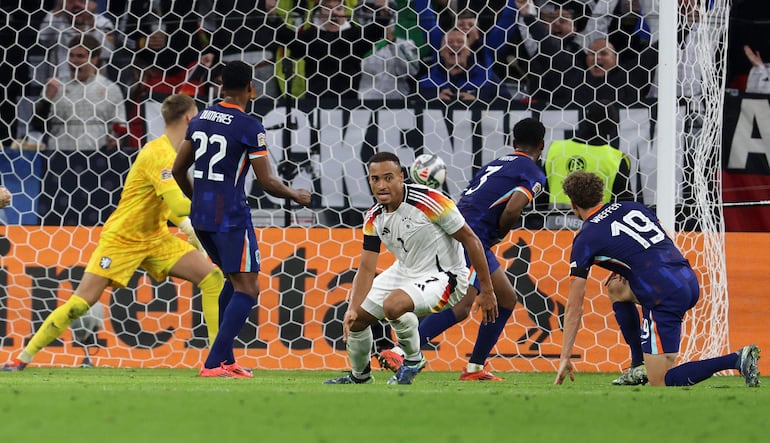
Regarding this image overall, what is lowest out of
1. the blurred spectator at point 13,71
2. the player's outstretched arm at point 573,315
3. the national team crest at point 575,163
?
the player's outstretched arm at point 573,315

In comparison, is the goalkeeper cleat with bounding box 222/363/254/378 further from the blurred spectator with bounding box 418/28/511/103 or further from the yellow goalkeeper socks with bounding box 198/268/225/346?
the blurred spectator with bounding box 418/28/511/103

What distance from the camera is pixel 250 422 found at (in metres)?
4.26

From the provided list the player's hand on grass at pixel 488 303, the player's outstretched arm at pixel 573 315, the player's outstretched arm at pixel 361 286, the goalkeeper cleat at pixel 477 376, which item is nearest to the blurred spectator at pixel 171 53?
the goalkeeper cleat at pixel 477 376

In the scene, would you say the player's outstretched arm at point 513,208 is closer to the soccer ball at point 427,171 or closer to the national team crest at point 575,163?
the soccer ball at point 427,171

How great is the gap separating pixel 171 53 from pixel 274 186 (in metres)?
3.64

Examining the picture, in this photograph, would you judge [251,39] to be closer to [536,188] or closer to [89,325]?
[89,325]

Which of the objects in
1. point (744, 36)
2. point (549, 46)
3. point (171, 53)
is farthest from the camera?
point (744, 36)

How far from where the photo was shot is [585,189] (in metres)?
7.00

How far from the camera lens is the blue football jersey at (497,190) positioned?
311 inches

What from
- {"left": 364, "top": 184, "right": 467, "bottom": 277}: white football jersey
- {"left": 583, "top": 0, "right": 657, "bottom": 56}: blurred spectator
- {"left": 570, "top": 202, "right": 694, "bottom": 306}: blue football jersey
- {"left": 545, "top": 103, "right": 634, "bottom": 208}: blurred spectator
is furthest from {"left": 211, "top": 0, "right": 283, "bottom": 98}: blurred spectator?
{"left": 570, "top": 202, "right": 694, "bottom": 306}: blue football jersey

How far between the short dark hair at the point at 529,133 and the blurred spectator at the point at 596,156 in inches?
56.1

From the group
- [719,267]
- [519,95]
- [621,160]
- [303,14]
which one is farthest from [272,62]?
[719,267]

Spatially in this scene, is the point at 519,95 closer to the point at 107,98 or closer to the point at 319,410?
the point at 107,98

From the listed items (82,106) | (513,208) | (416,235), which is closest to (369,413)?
(416,235)
